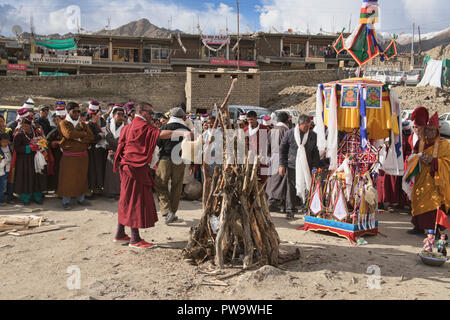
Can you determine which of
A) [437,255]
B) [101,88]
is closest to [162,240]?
[437,255]

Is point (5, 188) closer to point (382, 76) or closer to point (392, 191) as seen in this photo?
point (392, 191)

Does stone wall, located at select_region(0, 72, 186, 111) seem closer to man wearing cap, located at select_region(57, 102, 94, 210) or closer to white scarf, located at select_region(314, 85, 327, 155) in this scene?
man wearing cap, located at select_region(57, 102, 94, 210)

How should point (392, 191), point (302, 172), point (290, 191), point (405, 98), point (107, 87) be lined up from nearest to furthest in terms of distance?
point (302, 172)
point (290, 191)
point (392, 191)
point (405, 98)
point (107, 87)

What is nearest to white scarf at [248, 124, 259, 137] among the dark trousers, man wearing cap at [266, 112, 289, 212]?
man wearing cap at [266, 112, 289, 212]

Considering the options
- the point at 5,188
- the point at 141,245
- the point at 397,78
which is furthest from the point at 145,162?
the point at 397,78

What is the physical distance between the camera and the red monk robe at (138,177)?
480 cm

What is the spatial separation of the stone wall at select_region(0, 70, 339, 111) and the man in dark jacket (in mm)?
21166

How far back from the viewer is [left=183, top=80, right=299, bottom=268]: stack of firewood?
4.15m

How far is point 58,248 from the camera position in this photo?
4859 millimetres

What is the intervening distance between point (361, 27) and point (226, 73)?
22283mm

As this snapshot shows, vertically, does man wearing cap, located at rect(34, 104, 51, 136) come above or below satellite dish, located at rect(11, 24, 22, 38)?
below

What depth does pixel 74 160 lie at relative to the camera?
269 inches

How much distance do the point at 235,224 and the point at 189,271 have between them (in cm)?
69

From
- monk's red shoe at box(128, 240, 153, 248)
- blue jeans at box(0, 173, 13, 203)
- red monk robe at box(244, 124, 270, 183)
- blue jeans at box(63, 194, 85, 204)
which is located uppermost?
red monk robe at box(244, 124, 270, 183)
